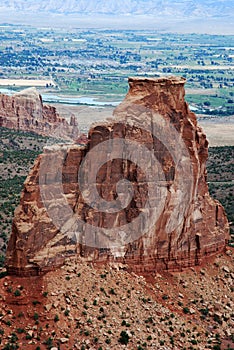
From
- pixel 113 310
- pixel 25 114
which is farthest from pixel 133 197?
pixel 25 114

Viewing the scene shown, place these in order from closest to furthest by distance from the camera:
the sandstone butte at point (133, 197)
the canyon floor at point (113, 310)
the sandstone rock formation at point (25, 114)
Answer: the canyon floor at point (113, 310) < the sandstone butte at point (133, 197) < the sandstone rock formation at point (25, 114)

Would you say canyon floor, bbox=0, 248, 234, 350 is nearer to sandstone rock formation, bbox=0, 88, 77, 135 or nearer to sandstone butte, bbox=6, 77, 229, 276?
sandstone butte, bbox=6, 77, 229, 276

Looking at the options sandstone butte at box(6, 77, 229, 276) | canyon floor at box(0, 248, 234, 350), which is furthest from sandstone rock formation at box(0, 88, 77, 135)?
canyon floor at box(0, 248, 234, 350)

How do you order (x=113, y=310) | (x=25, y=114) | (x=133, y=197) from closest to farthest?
(x=113, y=310) → (x=133, y=197) → (x=25, y=114)

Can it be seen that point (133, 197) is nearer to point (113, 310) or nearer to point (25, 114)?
point (113, 310)

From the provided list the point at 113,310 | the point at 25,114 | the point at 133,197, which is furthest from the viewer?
the point at 25,114

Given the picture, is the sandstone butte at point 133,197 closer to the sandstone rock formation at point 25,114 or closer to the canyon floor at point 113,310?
the canyon floor at point 113,310

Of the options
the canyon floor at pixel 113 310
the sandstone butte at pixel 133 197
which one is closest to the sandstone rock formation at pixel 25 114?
the sandstone butte at pixel 133 197
